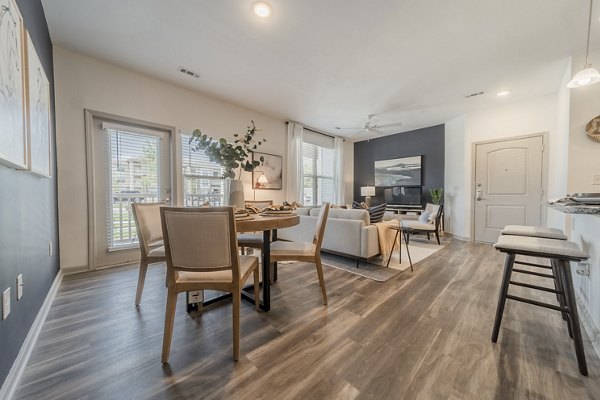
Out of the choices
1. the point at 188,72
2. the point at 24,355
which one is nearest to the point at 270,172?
the point at 188,72

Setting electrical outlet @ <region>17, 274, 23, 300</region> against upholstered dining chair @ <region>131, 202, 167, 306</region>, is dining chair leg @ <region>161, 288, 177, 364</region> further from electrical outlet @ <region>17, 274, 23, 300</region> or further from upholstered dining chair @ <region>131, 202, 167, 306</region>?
electrical outlet @ <region>17, 274, 23, 300</region>

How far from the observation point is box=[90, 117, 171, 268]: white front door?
9.38ft

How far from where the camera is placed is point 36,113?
1660 millimetres

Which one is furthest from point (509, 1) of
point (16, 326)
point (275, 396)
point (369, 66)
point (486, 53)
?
point (16, 326)

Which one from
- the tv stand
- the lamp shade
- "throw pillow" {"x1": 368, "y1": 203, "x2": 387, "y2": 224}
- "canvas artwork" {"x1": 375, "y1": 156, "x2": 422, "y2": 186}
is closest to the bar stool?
"throw pillow" {"x1": 368, "y1": 203, "x2": 387, "y2": 224}

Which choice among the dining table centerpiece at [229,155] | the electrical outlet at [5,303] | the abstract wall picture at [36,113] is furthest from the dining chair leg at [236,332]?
the abstract wall picture at [36,113]

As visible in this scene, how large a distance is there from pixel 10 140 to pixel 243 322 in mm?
1671

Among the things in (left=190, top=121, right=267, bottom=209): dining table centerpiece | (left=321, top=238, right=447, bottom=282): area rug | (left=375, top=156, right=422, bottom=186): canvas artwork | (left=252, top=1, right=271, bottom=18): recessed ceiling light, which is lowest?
(left=321, top=238, right=447, bottom=282): area rug

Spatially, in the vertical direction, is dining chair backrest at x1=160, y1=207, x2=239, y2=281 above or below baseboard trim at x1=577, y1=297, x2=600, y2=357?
above

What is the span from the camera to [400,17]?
82.2 inches

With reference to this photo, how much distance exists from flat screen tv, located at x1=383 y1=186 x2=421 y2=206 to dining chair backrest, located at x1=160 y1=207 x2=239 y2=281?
5518mm

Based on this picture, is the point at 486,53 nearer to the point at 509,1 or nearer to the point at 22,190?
the point at 509,1

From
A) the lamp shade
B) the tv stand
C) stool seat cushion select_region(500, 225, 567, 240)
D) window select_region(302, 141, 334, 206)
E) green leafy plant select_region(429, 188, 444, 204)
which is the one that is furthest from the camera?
the lamp shade

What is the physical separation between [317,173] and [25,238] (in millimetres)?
5253
